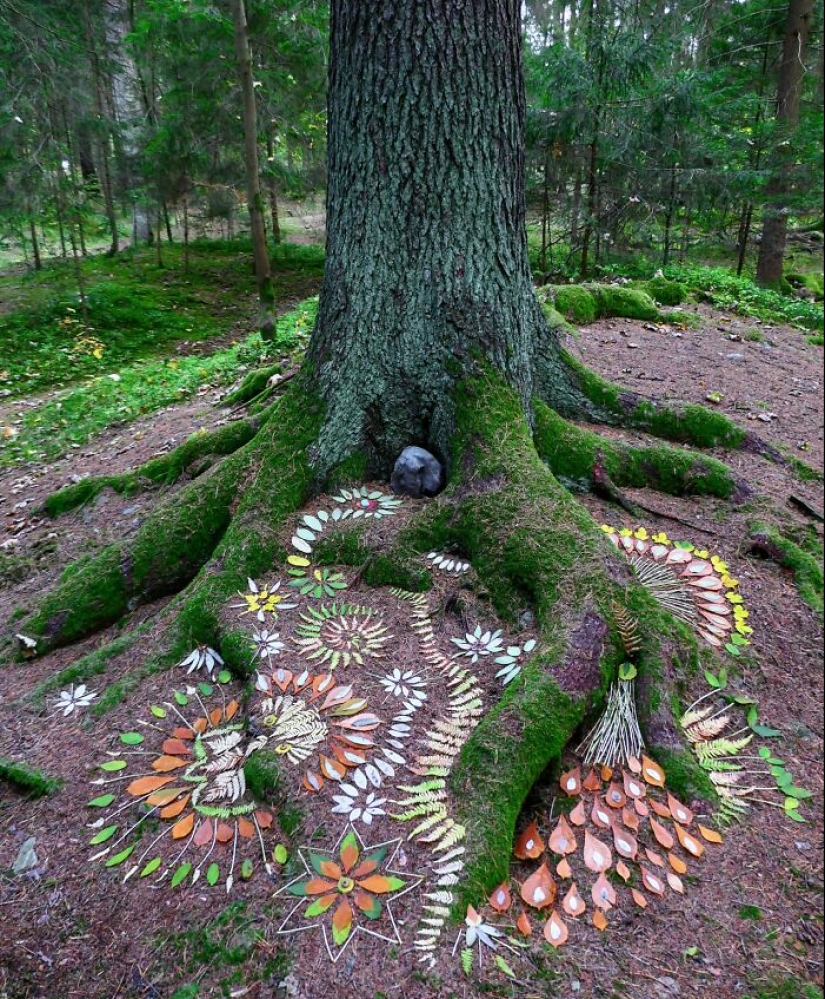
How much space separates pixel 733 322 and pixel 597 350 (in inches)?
125

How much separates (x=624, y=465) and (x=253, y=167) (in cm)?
885

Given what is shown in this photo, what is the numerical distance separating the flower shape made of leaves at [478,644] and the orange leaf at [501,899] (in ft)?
3.19

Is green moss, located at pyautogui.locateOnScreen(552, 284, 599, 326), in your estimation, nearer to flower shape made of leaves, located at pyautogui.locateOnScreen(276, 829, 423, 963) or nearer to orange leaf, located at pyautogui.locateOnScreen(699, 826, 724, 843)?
orange leaf, located at pyautogui.locateOnScreen(699, 826, 724, 843)

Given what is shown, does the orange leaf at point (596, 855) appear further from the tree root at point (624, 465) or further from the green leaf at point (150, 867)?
the tree root at point (624, 465)

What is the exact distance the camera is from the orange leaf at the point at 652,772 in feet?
8.09

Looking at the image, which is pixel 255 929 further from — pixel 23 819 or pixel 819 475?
pixel 819 475

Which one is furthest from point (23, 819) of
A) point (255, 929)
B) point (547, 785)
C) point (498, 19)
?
point (498, 19)

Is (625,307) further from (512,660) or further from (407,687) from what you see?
(407,687)

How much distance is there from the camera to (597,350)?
6.54 metres

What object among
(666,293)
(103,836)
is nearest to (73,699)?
(103,836)

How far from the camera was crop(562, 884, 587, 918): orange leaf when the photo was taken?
2075 millimetres

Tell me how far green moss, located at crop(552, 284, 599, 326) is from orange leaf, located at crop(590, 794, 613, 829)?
6043mm

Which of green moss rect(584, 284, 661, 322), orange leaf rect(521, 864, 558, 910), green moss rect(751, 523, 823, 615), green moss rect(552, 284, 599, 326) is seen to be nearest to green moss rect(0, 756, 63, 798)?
orange leaf rect(521, 864, 558, 910)

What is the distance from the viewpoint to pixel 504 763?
7.66 ft
